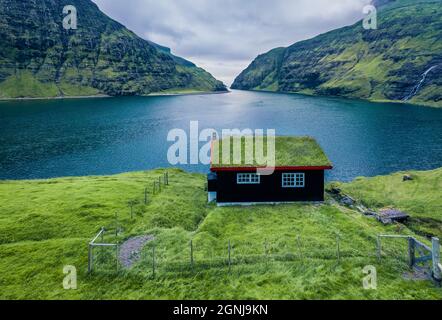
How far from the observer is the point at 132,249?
24875 mm

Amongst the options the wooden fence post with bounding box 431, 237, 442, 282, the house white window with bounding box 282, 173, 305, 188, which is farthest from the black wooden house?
the wooden fence post with bounding box 431, 237, 442, 282

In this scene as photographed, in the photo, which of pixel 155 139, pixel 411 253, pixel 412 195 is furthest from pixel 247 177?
pixel 155 139

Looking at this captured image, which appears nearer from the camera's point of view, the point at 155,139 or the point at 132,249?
the point at 132,249

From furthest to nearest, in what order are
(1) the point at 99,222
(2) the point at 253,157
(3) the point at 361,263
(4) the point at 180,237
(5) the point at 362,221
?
(2) the point at 253,157 → (5) the point at 362,221 → (1) the point at 99,222 → (4) the point at 180,237 → (3) the point at 361,263

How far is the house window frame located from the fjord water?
2863 cm

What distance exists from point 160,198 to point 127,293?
1862 centimetres

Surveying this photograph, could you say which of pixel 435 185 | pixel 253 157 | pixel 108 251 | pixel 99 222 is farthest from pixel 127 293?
pixel 435 185

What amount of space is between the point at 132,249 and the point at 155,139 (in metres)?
79.4

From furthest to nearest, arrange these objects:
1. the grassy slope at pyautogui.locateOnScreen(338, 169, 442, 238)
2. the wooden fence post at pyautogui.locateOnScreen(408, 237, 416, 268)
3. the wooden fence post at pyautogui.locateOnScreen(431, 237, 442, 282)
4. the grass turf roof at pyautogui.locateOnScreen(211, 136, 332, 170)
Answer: the grass turf roof at pyautogui.locateOnScreen(211, 136, 332, 170), the grassy slope at pyautogui.locateOnScreen(338, 169, 442, 238), the wooden fence post at pyautogui.locateOnScreen(408, 237, 416, 268), the wooden fence post at pyautogui.locateOnScreen(431, 237, 442, 282)

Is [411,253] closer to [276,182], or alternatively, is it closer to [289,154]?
[276,182]

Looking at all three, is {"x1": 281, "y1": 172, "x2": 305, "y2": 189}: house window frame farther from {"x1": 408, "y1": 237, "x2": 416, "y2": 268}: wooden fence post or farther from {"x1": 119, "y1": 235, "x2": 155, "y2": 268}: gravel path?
{"x1": 119, "y1": 235, "x2": 155, "y2": 268}: gravel path

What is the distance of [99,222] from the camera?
97.1ft

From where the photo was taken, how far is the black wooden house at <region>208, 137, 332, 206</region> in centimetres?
3631

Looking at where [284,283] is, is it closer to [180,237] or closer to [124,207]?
[180,237]
